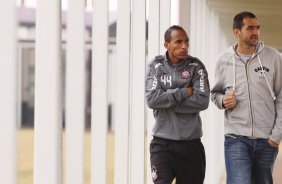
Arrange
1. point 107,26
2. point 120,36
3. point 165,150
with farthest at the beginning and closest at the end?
point 120,36 → point 165,150 → point 107,26

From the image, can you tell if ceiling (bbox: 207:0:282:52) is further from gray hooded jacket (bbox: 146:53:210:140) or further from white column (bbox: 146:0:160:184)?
gray hooded jacket (bbox: 146:53:210:140)

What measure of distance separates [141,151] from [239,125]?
82 cm

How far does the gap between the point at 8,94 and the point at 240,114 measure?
2044mm

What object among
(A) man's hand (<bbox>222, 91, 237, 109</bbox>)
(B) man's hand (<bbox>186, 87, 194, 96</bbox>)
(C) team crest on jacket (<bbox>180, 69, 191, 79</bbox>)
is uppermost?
(C) team crest on jacket (<bbox>180, 69, 191, 79</bbox>)

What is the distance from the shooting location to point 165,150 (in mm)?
3547

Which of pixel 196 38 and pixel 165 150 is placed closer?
pixel 165 150

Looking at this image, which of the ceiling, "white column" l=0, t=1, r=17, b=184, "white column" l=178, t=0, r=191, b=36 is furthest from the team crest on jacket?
the ceiling

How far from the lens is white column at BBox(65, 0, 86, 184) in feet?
9.70

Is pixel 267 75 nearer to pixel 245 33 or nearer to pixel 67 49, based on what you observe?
pixel 245 33

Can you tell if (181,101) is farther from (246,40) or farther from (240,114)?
(246,40)

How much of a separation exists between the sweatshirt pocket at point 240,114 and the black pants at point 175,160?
0.30m

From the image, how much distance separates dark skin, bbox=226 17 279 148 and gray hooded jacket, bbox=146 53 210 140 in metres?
0.21

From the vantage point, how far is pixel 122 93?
3836 millimetres

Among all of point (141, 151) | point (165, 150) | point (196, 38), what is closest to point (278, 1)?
point (196, 38)
